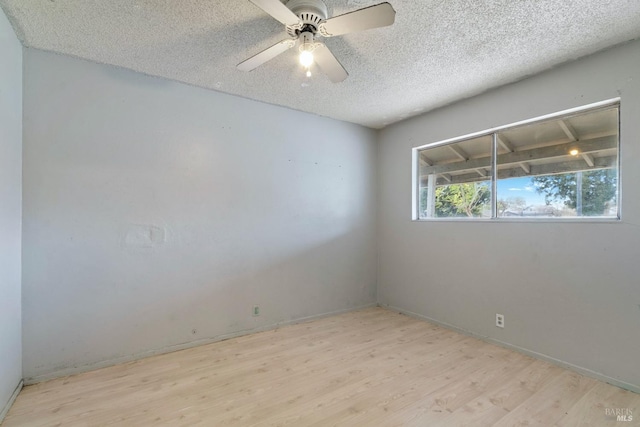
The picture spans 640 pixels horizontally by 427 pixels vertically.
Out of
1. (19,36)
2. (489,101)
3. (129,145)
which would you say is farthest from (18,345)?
(489,101)

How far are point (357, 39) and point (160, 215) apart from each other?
2272mm

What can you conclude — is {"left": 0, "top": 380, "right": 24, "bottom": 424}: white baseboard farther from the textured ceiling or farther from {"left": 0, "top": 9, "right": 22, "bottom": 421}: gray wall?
the textured ceiling

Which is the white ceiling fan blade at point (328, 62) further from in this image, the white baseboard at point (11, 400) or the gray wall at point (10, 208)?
the white baseboard at point (11, 400)

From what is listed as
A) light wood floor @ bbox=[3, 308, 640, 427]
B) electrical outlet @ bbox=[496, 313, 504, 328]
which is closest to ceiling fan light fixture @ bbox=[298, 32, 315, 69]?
light wood floor @ bbox=[3, 308, 640, 427]

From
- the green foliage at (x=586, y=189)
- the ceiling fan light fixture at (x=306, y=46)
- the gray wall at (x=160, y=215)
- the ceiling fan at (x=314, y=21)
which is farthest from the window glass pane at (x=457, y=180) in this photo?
the ceiling fan light fixture at (x=306, y=46)

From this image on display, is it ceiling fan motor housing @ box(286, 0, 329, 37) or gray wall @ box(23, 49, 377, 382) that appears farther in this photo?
gray wall @ box(23, 49, 377, 382)

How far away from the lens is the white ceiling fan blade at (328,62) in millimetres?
1871

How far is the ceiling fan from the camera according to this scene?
1.51 metres

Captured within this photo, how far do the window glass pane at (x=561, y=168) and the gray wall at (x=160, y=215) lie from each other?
1993mm

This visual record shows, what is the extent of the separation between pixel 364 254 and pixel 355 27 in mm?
3063

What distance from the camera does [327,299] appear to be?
3.85 m

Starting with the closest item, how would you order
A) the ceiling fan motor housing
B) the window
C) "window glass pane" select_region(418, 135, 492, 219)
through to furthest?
the ceiling fan motor housing, the window, "window glass pane" select_region(418, 135, 492, 219)

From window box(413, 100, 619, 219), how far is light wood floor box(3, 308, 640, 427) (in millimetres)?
1413

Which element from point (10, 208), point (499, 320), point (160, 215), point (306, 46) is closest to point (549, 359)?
point (499, 320)
